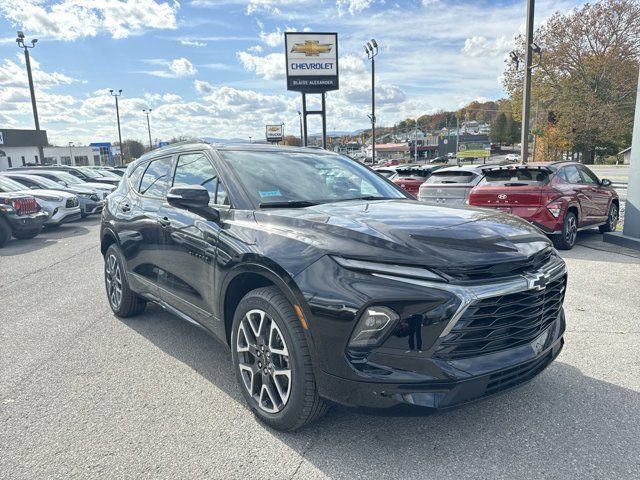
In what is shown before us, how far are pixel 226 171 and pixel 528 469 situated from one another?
2.68 metres

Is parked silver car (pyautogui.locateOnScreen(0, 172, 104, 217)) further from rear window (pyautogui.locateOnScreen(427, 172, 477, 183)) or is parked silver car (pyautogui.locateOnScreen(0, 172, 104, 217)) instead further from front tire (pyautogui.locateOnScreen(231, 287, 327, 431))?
front tire (pyautogui.locateOnScreen(231, 287, 327, 431))

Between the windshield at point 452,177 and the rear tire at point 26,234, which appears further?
the rear tire at point 26,234

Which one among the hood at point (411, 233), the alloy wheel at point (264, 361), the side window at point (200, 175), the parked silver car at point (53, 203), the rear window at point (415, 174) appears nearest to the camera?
the hood at point (411, 233)

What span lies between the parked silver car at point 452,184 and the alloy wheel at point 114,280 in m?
6.72

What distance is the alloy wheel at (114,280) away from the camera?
4969 millimetres

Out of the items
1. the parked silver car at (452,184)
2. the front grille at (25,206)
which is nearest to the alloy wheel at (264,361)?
the parked silver car at (452,184)

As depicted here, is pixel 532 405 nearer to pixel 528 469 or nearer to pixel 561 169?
pixel 528 469

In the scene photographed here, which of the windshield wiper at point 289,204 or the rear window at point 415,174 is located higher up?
the windshield wiper at point 289,204

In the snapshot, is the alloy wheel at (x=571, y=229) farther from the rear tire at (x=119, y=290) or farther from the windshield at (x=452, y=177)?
the rear tire at (x=119, y=290)

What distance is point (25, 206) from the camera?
35.8 feet

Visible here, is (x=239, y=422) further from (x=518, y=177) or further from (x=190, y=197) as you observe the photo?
(x=518, y=177)

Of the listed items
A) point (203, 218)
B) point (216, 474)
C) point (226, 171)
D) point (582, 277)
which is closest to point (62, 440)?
point (216, 474)

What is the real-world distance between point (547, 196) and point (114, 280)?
22.8ft

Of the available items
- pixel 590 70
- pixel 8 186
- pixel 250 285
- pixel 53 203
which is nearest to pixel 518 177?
pixel 250 285
